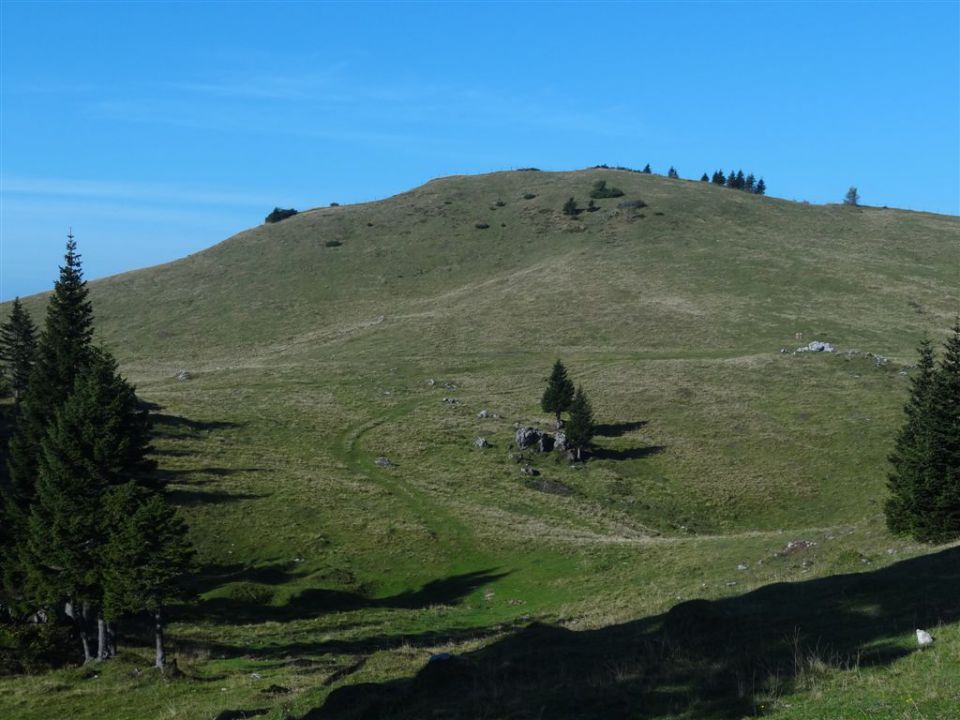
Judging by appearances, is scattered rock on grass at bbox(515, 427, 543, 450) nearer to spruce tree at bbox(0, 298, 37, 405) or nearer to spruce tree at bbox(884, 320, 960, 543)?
spruce tree at bbox(884, 320, 960, 543)

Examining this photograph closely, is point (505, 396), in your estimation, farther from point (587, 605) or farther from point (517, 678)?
point (517, 678)

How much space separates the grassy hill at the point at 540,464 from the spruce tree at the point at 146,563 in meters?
2.33

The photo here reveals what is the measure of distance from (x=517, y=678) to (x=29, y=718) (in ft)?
51.7

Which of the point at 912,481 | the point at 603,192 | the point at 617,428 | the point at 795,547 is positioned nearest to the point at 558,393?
the point at 617,428

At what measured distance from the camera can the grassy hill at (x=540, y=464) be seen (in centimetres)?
1897

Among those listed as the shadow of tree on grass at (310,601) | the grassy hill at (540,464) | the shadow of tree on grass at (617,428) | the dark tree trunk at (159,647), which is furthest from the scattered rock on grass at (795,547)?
the shadow of tree on grass at (617,428)

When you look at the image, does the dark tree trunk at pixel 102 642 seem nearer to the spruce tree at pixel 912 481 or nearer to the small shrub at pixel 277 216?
the spruce tree at pixel 912 481

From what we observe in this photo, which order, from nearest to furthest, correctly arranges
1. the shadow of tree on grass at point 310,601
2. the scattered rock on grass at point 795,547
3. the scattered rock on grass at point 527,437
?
the shadow of tree on grass at point 310,601
the scattered rock on grass at point 795,547
the scattered rock on grass at point 527,437

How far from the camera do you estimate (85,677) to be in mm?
28000

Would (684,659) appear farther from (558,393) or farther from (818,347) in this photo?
(818,347)

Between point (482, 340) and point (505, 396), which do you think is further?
point (482, 340)

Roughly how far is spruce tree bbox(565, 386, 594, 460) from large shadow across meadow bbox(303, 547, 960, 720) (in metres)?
44.7

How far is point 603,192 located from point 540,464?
128469 mm

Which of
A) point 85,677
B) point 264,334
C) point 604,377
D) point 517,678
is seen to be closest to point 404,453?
point 604,377
